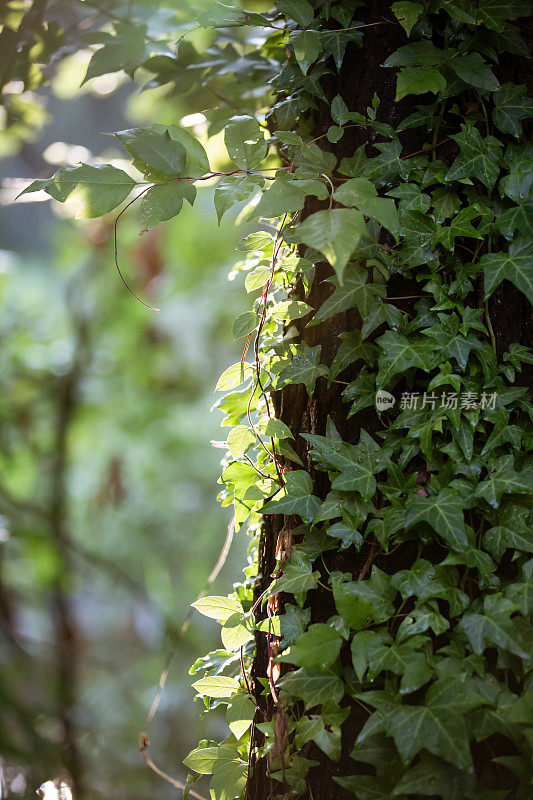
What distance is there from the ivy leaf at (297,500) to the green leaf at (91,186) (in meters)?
0.40

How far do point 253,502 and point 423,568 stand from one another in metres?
0.26

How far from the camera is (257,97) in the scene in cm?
96

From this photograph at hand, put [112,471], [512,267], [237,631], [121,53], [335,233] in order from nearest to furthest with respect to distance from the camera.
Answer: [335,233], [512,267], [237,631], [121,53], [112,471]

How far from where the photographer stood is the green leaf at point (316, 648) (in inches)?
23.1

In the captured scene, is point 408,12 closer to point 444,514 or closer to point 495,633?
point 444,514

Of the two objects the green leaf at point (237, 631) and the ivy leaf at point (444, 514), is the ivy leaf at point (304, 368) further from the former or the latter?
the green leaf at point (237, 631)

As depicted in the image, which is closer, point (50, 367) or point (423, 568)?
point (423, 568)

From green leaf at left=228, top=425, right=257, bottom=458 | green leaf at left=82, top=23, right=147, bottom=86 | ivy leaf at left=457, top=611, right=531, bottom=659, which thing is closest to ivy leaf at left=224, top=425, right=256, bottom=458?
green leaf at left=228, top=425, right=257, bottom=458

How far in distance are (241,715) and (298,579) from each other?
0.20 meters

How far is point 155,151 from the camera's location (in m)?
0.68

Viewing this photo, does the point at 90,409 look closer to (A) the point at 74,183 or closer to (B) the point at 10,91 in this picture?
(B) the point at 10,91

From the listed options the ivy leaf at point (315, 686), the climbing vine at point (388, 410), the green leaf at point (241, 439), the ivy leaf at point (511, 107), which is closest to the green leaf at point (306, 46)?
the climbing vine at point (388, 410)

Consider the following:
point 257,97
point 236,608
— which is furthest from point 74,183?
point 236,608

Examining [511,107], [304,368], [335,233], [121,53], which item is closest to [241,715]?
[304,368]
